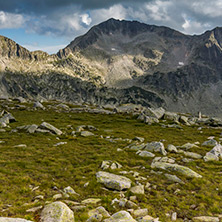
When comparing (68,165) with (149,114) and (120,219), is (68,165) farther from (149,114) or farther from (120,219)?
(149,114)

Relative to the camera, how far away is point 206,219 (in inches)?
420

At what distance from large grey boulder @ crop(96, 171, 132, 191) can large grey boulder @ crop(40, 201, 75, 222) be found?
475 centimetres

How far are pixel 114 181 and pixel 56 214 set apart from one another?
19.3 feet

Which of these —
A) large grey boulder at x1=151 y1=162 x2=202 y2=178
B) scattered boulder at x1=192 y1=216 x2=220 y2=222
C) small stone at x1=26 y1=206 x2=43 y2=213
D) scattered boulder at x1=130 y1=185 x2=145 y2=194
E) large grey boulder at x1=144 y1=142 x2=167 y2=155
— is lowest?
small stone at x1=26 y1=206 x2=43 y2=213

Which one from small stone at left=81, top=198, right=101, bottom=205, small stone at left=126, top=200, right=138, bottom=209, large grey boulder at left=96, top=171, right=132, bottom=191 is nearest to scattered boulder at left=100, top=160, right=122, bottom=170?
large grey boulder at left=96, top=171, right=132, bottom=191

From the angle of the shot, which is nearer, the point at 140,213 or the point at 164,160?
the point at 140,213

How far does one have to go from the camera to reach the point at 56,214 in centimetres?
924

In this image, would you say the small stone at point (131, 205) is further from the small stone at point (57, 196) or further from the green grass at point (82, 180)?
the small stone at point (57, 196)

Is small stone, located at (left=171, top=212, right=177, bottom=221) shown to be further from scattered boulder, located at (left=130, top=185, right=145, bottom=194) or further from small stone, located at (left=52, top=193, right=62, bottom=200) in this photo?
small stone, located at (left=52, top=193, right=62, bottom=200)

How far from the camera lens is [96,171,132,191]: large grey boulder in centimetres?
1381

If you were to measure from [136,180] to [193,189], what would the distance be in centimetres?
474

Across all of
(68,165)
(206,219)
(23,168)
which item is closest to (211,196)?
(206,219)

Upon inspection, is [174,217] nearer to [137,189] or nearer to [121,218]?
[137,189]

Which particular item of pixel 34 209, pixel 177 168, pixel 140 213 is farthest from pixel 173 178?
pixel 34 209
